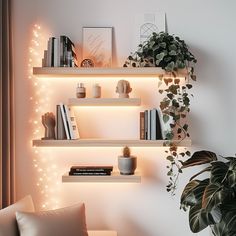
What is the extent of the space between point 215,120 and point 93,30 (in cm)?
119

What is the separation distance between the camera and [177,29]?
2.42m

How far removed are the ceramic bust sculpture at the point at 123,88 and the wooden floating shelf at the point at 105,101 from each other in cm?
5

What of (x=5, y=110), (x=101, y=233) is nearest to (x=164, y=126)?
(x=101, y=233)

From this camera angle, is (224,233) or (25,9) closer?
(224,233)

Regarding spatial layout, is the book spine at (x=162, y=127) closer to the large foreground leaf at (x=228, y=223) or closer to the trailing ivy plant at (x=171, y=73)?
the trailing ivy plant at (x=171, y=73)

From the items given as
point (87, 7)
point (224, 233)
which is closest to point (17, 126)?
point (87, 7)

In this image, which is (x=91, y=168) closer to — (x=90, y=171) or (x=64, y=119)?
(x=90, y=171)

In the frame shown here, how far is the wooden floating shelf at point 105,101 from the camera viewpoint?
2.29m

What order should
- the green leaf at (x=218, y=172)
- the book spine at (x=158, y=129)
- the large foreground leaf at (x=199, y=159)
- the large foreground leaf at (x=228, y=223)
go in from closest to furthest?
the large foreground leaf at (x=228, y=223) → the green leaf at (x=218, y=172) → the large foreground leaf at (x=199, y=159) → the book spine at (x=158, y=129)

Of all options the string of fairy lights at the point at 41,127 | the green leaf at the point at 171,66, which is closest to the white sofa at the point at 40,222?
the string of fairy lights at the point at 41,127

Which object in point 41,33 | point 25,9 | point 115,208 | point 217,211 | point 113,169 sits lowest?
point 115,208

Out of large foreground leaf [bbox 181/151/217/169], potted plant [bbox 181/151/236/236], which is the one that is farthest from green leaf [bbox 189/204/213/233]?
large foreground leaf [bbox 181/151/217/169]

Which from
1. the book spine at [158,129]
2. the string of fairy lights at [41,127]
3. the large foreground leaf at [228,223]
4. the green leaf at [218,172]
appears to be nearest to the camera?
the large foreground leaf at [228,223]

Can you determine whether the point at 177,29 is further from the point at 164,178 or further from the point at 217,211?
the point at 217,211
